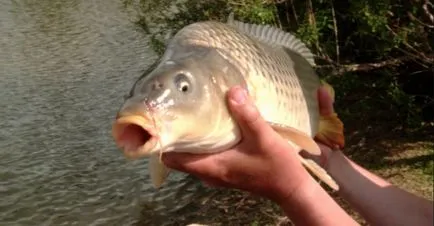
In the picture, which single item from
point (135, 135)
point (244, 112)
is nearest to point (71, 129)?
point (244, 112)

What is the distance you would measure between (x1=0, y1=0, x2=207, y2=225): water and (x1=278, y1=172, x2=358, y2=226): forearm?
4709 millimetres

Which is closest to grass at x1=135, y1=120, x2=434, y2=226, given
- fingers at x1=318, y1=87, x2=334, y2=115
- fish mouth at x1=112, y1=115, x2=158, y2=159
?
fingers at x1=318, y1=87, x2=334, y2=115

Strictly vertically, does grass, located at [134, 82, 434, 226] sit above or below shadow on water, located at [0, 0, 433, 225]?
above

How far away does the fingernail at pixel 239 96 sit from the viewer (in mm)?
1874

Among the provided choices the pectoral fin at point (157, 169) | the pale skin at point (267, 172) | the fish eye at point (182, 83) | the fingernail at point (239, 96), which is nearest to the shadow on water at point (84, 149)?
the pale skin at point (267, 172)

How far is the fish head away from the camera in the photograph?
158cm

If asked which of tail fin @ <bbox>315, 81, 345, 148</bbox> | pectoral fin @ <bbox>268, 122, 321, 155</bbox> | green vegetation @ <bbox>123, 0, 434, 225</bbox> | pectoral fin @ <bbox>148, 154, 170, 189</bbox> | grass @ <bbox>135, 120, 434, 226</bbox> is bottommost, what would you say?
grass @ <bbox>135, 120, 434, 226</bbox>

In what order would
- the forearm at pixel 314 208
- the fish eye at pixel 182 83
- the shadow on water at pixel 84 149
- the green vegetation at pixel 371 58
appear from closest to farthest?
the fish eye at pixel 182 83 < the forearm at pixel 314 208 < the green vegetation at pixel 371 58 < the shadow on water at pixel 84 149

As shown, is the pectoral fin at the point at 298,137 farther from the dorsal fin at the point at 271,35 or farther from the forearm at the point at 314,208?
the dorsal fin at the point at 271,35

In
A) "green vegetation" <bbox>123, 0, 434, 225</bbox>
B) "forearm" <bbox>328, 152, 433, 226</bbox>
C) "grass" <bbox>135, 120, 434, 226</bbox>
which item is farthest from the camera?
"grass" <bbox>135, 120, 434, 226</bbox>

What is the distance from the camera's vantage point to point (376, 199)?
2.45 metres

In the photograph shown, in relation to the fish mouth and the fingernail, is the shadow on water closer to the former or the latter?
the fingernail

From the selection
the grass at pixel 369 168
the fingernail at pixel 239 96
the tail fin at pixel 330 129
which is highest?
the fingernail at pixel 239 96

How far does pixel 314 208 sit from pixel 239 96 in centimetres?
41
